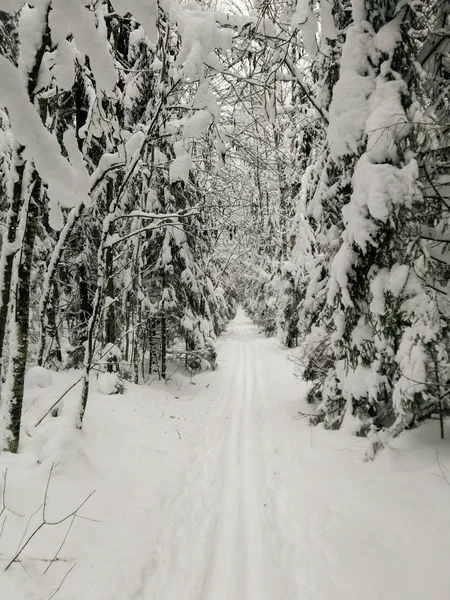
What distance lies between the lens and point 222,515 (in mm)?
4449

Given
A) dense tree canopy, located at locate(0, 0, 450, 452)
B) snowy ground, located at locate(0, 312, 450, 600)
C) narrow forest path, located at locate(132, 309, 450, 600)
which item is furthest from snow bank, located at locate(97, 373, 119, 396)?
narrow forest path, located at locate(132, 309, 450, 600)

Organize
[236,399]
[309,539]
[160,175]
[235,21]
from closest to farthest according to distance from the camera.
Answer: [235,21], [309,539], [160,175], [236,399]

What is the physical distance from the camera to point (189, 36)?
3.00 m

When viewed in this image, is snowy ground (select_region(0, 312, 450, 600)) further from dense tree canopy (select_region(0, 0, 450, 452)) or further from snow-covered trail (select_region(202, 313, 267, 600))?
dense tree canopy (select_region(0, 0, 450, 452))

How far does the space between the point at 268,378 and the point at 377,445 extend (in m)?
8.34

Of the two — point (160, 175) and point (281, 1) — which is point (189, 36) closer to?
point (281, 1)

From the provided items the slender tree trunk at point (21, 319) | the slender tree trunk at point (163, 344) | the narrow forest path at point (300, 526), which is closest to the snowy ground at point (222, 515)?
the narrow forest path at point (300, 526)

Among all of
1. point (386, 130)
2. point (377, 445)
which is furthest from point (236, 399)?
point (386, 130)

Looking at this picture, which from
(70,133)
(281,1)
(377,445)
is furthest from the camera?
(377,445)

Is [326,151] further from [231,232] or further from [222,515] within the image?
[222,515]

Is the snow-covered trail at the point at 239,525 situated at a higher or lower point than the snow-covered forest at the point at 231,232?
lower

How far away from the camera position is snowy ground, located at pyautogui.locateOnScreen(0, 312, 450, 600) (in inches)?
121

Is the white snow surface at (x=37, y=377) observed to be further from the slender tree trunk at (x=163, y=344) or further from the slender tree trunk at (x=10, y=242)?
the slender tree trunk at (x=163, y=344)

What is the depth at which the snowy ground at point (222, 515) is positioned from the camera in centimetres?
308
